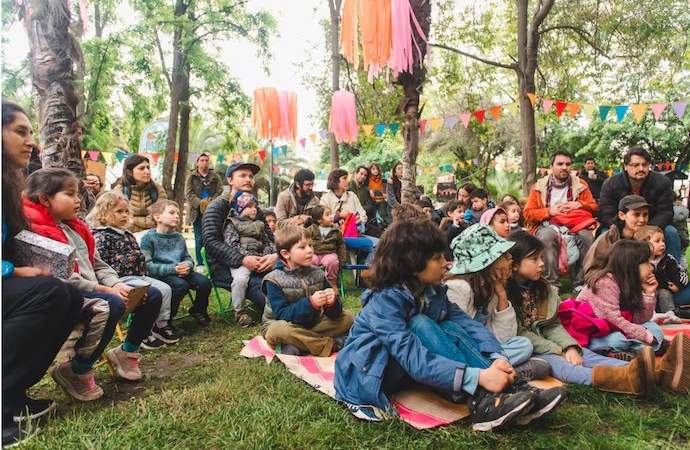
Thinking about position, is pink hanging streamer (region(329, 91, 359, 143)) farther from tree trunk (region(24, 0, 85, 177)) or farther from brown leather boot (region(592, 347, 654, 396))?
brown leather boot (region(592, 347, 654, 396))

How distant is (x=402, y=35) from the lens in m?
6.78

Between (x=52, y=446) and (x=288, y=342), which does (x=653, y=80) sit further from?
(x=52, y=446)

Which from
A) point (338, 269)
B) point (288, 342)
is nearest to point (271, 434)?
point (288, 342)

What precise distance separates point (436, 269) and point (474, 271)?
54 centimetres

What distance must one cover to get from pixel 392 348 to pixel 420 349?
128 millimetres

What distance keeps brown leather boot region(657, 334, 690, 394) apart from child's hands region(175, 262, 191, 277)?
133 inches

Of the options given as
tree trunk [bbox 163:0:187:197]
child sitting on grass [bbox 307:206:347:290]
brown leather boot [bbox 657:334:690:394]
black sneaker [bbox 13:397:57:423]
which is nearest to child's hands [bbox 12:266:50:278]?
black sneaker [bbox 13:397:57:423]

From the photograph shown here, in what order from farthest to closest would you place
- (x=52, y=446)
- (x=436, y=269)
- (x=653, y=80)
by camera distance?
(x=653, y=80)
(x=436, y=269)
(x=52, y=446)

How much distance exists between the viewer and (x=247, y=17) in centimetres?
1241

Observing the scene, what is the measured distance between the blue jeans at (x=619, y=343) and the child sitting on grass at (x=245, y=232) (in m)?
2.80

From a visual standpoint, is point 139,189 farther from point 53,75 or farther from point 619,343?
point 619,343

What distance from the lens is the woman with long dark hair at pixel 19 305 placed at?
2.29m

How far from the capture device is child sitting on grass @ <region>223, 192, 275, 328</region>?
485 cm

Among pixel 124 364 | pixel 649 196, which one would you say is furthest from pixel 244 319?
pixel 649 196
